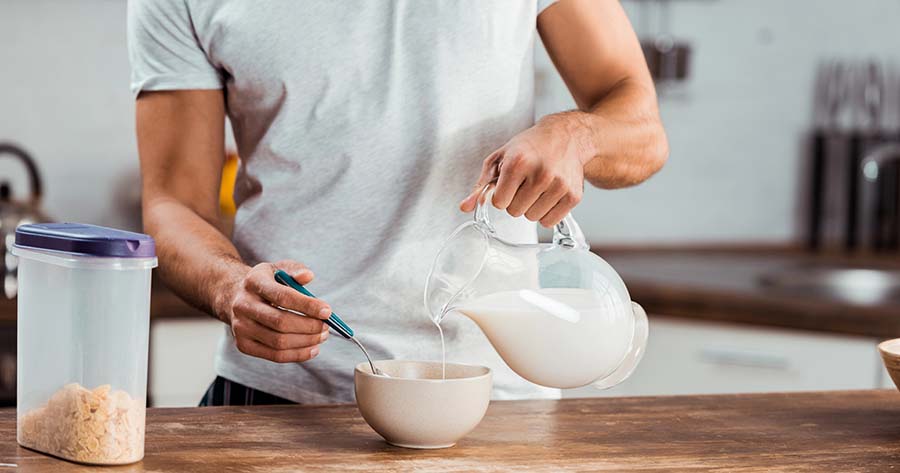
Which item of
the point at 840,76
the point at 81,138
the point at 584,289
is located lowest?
the point at 584,289

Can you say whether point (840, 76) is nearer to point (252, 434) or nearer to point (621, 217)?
point (621, 217)

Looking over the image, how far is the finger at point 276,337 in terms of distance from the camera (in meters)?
1.07

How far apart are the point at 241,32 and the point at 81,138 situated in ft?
4.89

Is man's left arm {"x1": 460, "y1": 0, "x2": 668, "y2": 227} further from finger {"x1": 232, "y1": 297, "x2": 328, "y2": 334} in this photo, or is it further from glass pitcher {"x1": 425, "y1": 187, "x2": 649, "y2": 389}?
finger {"x1": 232, "y1": 297, "x2": 328, "y2": 334}

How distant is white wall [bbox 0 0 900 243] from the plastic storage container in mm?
1823

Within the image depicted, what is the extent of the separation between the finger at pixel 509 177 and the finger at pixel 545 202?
1.3 inches

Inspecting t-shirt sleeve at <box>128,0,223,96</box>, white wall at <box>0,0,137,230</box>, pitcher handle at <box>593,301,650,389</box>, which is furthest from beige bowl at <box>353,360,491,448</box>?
white wall at <box>0,0,137,230</box>

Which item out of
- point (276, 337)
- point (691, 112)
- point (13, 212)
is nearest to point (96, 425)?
point (276, 337)

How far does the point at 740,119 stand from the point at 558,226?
211cm

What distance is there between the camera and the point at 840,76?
318 cm

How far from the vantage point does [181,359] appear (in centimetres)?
238

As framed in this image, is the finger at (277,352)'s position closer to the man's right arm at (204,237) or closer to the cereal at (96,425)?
the man's right arm at (204,237)

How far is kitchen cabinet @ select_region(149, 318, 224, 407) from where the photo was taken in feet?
7.74

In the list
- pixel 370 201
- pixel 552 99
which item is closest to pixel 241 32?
pixel 370 201
